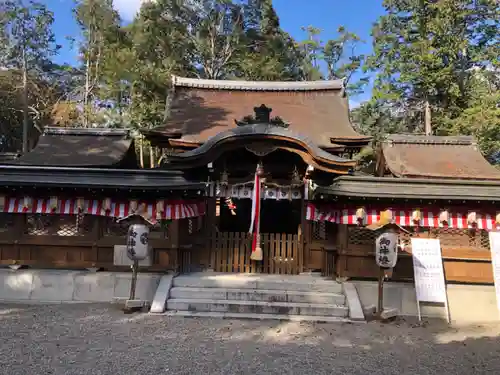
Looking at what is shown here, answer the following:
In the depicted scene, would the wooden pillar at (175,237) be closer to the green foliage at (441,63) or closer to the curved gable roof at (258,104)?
the curved gable roof at (258,104)

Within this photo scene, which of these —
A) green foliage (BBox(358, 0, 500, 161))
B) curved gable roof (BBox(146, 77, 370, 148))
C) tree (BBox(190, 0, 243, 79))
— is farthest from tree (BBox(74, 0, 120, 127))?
green foliage (BBox(358, 0, 500, 161))

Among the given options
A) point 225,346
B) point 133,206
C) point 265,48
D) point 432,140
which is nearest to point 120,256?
point 133,206

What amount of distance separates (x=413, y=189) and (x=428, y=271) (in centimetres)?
177

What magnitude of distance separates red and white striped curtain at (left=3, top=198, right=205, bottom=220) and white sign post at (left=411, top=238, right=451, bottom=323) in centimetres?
514

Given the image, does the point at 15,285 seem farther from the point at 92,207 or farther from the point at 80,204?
the point at 92,207

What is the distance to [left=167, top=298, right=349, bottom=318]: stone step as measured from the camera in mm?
7930

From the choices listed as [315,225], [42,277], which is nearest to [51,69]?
[42,277]

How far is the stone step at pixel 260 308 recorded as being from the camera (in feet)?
26.0

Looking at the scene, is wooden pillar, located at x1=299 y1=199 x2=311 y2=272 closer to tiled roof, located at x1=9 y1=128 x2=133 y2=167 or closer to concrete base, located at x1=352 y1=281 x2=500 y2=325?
concrete base, located at x1=352 y1=281 x2=500 y2=325

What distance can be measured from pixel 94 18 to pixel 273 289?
22.5 m

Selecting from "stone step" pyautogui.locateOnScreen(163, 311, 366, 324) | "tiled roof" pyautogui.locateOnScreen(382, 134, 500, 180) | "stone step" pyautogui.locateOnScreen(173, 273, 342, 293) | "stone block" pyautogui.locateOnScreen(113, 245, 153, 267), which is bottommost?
"stone step" pyautogui.locateOnScreen(163, 311, 366, 324)

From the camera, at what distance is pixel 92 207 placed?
891cm

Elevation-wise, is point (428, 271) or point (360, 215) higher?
point (360, 215)

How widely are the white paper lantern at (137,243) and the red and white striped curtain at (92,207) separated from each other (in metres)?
0.82
